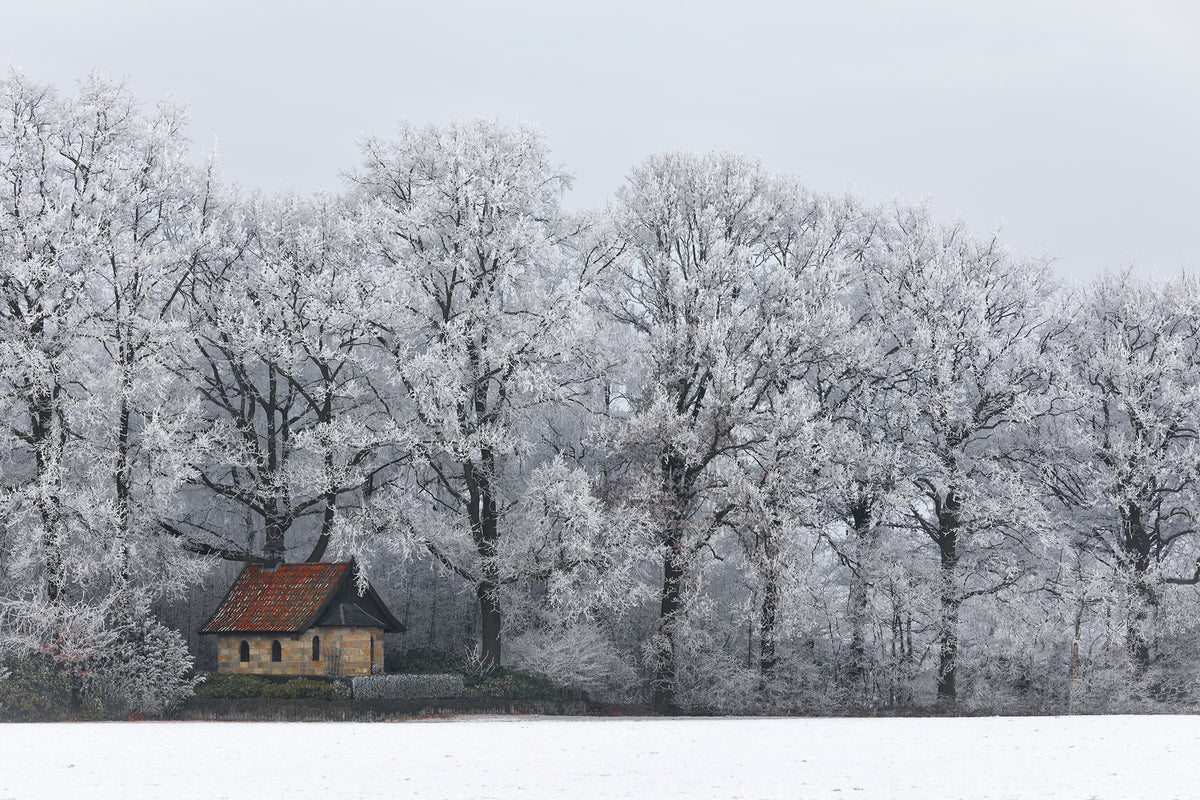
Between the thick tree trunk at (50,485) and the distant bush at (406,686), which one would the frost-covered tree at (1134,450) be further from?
the thick tree trunk at (50,485)

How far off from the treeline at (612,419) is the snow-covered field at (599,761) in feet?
24.1

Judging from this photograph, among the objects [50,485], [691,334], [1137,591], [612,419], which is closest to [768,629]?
[612,419]

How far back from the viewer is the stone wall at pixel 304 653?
34.8 metres

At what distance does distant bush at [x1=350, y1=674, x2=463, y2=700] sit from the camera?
32406 millimetres

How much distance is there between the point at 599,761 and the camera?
69.1ft

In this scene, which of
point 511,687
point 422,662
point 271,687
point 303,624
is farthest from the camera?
point 422,662

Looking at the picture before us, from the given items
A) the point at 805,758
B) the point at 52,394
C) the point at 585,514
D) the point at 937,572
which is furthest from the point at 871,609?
the point at 52,394

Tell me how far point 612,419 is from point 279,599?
1064cm

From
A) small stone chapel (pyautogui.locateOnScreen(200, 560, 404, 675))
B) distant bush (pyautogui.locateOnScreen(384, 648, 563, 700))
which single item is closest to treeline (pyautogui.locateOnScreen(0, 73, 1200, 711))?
distant bush (pyautogui.locateOnScreen(384, 648, 563, 700))

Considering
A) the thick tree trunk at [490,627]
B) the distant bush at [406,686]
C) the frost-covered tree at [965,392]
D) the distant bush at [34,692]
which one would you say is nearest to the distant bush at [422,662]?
the thick tree trunk at [490,627]

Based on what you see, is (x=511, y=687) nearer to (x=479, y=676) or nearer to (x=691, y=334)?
(x=479, y=676)

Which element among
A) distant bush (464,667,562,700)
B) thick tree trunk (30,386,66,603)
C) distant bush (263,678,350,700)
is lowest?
distant bush (464,667,562,700)

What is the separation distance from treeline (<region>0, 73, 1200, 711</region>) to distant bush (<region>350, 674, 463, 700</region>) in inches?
102

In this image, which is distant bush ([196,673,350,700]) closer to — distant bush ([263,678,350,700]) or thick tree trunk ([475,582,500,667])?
distant bush ([263,678,350,700])
